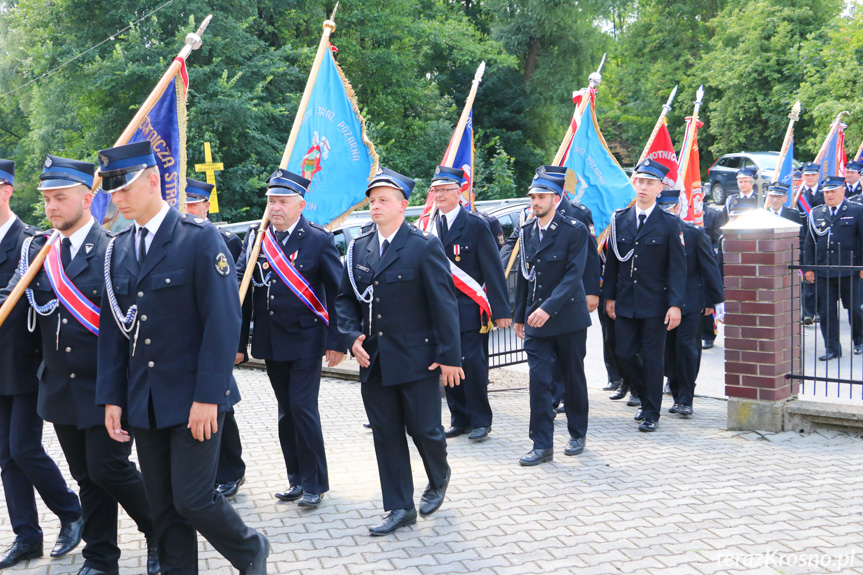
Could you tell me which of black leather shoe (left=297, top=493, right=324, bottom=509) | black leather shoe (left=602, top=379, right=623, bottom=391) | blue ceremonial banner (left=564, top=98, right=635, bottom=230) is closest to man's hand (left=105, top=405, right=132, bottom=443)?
black leather shoe (left=297, top=493, right=324, bottom=509)

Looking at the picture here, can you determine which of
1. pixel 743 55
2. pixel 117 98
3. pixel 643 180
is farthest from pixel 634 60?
pixel 643 180

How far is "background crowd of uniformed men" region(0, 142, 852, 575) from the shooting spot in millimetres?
3961

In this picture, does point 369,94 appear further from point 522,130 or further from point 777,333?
point 777,333

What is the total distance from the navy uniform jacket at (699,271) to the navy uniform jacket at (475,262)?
211 centimetres

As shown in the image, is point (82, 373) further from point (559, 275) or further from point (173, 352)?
point (559, 275)

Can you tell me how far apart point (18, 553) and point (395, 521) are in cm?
209

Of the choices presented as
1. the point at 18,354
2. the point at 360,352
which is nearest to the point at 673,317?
the point at 360,352

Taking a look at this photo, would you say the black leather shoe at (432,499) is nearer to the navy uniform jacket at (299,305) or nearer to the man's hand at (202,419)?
the navy uniform jacket at (299,305)

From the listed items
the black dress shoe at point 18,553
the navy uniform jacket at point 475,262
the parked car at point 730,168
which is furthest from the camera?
the parked car at point 730,168

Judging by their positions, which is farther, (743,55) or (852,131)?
(743,55)

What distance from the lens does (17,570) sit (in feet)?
15.7

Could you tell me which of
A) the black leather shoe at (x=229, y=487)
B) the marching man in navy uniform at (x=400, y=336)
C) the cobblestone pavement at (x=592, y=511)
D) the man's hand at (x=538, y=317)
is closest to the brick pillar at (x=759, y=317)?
the cobblestone pavement at (x=592, y=511)

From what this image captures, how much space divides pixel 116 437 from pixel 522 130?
105 feet

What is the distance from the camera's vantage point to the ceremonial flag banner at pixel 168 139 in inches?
230
